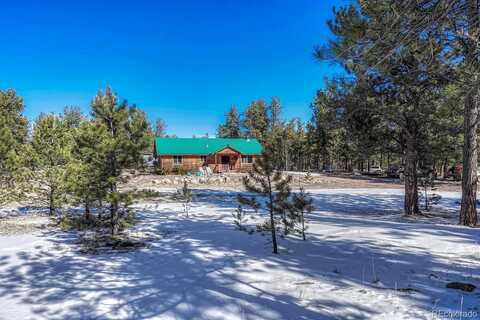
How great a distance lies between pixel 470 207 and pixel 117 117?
10892 mm

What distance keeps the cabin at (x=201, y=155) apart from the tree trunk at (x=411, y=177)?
21.7m

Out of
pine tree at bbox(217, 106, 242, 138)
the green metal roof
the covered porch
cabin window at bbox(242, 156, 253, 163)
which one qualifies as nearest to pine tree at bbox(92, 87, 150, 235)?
the covered porch

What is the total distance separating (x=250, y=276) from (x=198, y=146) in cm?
3185

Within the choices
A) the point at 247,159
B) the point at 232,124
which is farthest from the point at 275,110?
the point at 247,159

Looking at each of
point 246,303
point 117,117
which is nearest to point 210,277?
point 246,303

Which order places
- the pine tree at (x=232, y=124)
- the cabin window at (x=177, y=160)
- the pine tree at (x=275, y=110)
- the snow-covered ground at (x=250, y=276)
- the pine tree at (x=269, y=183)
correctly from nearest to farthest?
the snow-covered ground at (x=250, y=276) < the pine tree at (x=269, y=183) < the cabin window at (x=177, y=160) < the pine tree at (x=275, y=110) < the pine tree at (x=232, y=124)

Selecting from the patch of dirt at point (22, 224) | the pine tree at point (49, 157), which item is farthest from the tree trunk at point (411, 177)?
the patch of dirt at point (22, 224)

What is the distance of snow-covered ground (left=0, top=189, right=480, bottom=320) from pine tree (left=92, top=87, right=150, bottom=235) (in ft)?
→ 4.63

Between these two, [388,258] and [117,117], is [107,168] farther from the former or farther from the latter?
[388,258]

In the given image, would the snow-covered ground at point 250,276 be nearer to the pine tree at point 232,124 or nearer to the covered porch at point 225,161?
the covered porch at point 225,161

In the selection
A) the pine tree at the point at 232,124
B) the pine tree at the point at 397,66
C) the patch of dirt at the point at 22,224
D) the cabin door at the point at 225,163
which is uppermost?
the pine tree at the point at 232,124

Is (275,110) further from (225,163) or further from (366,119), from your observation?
(366,119)

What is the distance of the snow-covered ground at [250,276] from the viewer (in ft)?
11.1

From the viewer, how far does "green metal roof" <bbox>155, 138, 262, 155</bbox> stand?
33750mm
